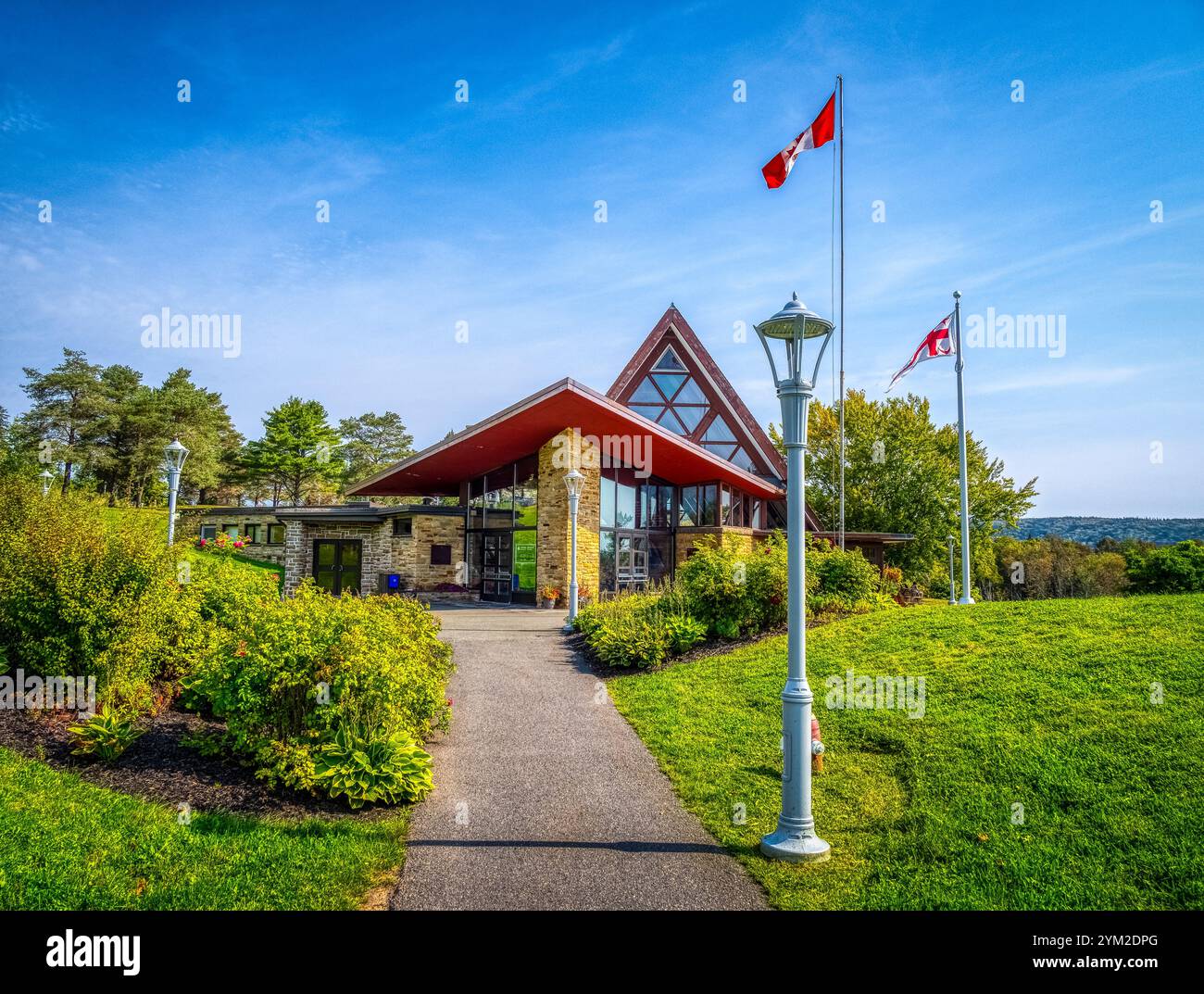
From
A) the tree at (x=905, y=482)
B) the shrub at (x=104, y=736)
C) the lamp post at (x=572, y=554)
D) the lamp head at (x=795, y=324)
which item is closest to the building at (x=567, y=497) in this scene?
the lamp post at (x=572, y=554)

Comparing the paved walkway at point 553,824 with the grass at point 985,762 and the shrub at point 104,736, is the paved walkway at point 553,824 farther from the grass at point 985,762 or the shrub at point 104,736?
the shrub at point 104,736

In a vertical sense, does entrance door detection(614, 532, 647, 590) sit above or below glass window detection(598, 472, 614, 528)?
below

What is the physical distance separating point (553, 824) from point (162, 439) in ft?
145

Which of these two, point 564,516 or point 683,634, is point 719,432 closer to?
point 564,516

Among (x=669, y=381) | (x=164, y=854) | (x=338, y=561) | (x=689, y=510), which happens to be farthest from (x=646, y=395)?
(x=164, y=854)

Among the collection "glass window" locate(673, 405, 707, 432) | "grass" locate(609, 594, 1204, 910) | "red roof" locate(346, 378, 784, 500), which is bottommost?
"grass" locate(609, 594, 1204, 910)

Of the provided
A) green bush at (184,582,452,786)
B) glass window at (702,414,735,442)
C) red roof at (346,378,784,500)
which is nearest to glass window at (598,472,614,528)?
red roof at (346,378,784,500)

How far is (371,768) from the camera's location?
6.20 metres

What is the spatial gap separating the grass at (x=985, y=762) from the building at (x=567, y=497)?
10772 millimetres

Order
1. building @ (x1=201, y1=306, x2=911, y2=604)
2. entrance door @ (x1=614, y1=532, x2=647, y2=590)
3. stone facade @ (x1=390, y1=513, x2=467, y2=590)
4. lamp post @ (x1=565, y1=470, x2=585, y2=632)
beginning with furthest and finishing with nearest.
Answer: stone facade @ (x1=390, y1=513, x2=467, y2=590) → entrance door @ (x1=614, y1=532, x2=647, y2=590) → building @ (x1=201, y1=306, x2=911, y2=604) → lamp post @ (x1=565, y1=470, x2=585, y2=632)

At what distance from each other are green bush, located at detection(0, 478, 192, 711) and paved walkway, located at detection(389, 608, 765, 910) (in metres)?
3.34

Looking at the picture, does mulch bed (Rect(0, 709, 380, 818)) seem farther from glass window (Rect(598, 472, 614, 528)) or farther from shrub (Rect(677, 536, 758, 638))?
glass window (Rect(598, 472, 614, 528))

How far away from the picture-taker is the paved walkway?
4.70 metres

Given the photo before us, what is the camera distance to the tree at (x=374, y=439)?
5909 cm
